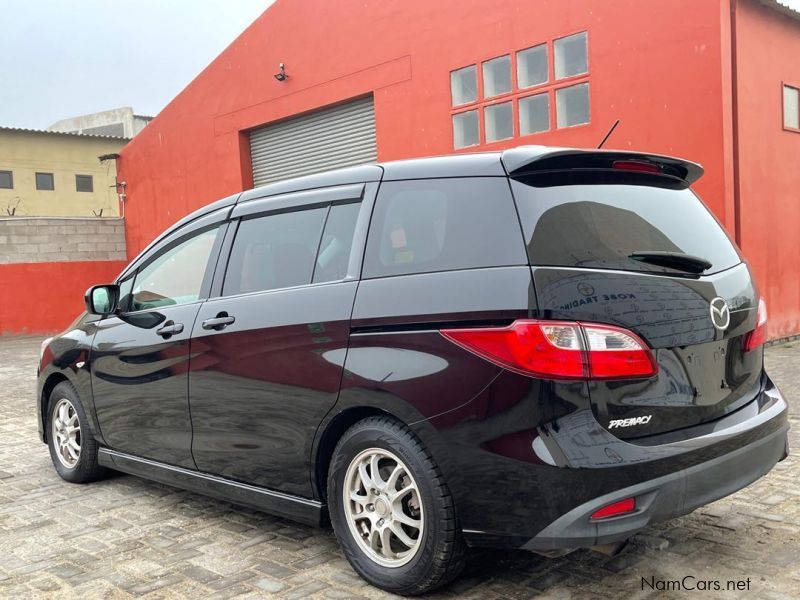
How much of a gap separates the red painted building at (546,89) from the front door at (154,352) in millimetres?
7359

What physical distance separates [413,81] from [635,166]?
10.5m

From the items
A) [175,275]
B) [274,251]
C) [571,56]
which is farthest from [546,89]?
[274,251]

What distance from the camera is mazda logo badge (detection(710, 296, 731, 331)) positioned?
3.00 metres

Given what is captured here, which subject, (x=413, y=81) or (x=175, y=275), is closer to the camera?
(x=175, y=275)

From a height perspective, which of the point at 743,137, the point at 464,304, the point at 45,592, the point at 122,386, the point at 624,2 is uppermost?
the point at 624,2

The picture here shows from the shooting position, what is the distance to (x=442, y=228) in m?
3.15

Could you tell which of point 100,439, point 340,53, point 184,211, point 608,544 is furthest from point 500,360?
point 184,211

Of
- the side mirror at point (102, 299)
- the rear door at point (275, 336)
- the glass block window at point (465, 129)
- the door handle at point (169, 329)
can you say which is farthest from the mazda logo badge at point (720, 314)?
the glass block window at point (465, 129)

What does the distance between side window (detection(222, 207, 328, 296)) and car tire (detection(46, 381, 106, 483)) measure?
1.79 m

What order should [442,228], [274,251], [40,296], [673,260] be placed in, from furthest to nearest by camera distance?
[40,296], [274,251], [442,228], [673,260]

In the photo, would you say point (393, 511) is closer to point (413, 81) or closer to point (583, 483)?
point (583, 483)

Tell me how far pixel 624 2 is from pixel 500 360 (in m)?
8.93

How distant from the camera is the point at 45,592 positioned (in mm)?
3385

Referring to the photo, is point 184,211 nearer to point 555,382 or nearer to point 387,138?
point 387,138
